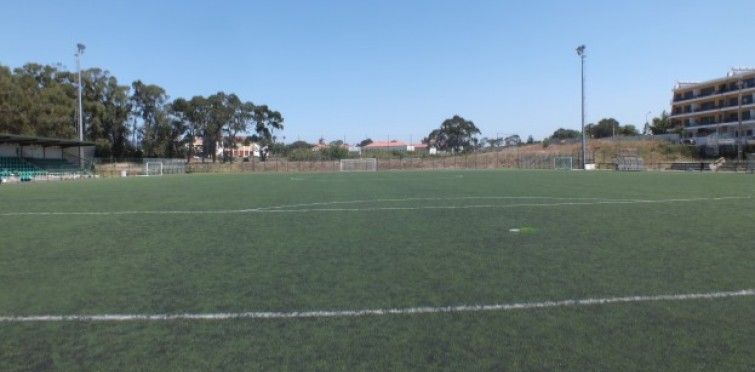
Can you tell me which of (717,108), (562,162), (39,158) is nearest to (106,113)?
(39,158)

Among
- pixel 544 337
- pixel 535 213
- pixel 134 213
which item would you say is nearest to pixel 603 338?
pixel 544 337

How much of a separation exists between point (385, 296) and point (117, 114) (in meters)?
75.0

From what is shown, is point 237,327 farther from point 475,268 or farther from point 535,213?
point 535,213

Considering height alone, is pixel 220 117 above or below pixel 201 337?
above

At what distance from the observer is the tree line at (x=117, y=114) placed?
166 feet

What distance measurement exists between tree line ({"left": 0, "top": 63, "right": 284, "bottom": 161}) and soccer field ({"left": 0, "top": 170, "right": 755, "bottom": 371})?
4908 centimetres

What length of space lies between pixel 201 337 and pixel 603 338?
10.2 ft

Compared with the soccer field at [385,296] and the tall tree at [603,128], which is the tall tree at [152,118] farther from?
the tall tree at [603,128]

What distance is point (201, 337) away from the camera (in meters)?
4.06

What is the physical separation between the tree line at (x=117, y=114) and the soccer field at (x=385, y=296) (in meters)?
49.1

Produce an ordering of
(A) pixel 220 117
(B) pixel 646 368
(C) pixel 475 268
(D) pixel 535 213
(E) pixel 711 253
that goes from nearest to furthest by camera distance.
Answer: (B) pixel 646 368 < (C) pixel 475 268 < (E) pixel 711 253 < (D) pixel 535 213 < (A) pixel 220 117

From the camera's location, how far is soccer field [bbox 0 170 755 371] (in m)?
3.64

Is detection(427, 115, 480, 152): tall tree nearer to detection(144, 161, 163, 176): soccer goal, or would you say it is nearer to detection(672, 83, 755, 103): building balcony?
detection(672, 83, 755, 103): building balcony

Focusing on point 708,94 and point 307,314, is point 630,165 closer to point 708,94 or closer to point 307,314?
point 708,94
